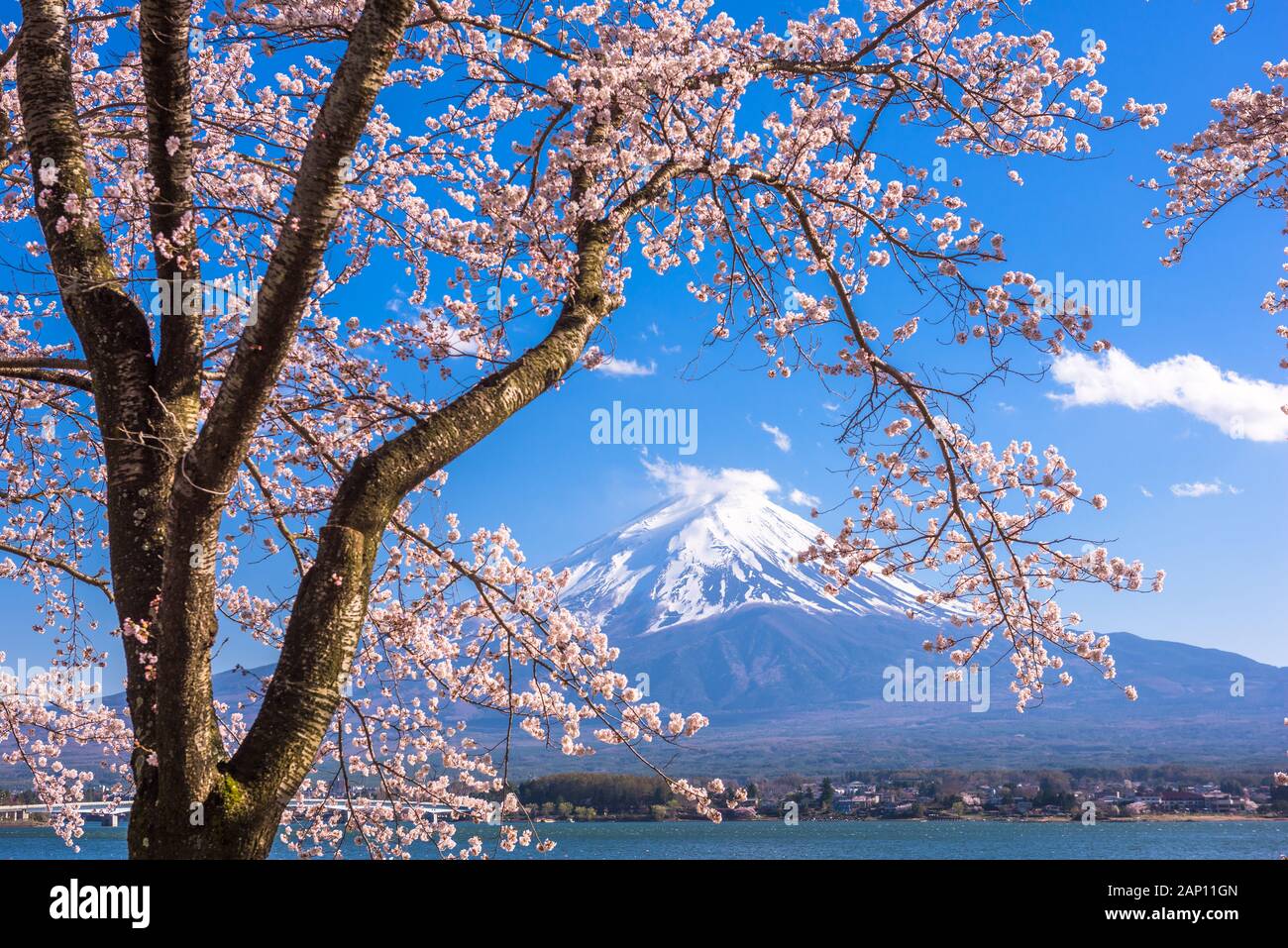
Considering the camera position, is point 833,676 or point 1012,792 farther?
point 833,676

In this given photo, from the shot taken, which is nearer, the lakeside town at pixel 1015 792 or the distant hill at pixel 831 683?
the lakeside town at pixel 1015 792

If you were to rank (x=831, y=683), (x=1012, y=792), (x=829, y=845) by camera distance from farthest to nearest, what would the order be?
(x=831, y=683)
(x=1012, y=792)
(x=829, y=845)

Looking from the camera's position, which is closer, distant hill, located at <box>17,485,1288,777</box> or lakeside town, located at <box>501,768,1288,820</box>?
lakeside town, located at <box>501,768,1288,820</box>

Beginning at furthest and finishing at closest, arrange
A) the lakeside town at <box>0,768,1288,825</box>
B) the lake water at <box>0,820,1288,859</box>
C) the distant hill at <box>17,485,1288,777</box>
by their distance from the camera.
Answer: the distant hill at <box>17,485,1288,777</box> → the lakeside town at <box>0,768,1288,825</box> → the lake water at <box>0,820,1288,859</box>

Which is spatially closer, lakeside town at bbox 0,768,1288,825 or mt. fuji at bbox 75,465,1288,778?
lakeside town at bbox 0,768,1288,825

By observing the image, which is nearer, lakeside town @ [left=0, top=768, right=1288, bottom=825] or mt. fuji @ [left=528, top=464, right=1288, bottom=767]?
lakeside town @ [left=0, top=768, right=1288, bottom=825]

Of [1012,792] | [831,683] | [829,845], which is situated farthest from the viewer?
[831,683]

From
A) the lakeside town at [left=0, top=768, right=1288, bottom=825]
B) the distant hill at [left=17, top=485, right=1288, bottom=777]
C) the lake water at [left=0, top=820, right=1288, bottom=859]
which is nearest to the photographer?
the lake water at [left=0, top=820, right=1288, bottom=859]

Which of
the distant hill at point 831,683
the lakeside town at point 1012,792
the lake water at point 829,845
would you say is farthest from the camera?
the distant hill at point 831,683

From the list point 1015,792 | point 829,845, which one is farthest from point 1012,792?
point 829,845

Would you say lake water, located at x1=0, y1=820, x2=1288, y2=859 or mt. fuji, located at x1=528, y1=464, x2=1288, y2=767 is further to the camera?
mt. fuji, located at x1=528, y1=464, x2=1288, y2=767

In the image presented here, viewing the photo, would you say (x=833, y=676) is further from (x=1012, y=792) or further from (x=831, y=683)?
(x=1012, y=792)
